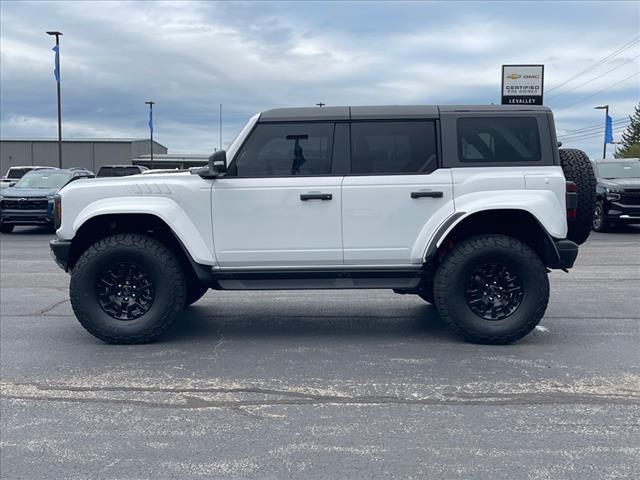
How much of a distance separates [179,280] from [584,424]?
138 inches

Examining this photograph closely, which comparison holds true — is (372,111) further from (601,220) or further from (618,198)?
(601,220)

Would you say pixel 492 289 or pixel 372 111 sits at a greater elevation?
pixel 372 111

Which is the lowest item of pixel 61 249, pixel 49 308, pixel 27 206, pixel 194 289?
pixel 49 308

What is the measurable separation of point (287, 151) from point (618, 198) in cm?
1312

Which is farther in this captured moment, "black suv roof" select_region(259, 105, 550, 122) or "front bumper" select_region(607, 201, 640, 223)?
"front bumper" select_region(607, 201, 640, 223)

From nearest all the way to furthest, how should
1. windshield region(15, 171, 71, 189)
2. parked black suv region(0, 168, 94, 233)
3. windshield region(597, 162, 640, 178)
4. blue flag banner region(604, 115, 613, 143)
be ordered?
windshield region(597, 162, 640, 178) → parked black suv region(0, 168, 94, 233) → windshield region(15, 171, 71, 189) → blue flag banner region(604, 115, 613, 143)

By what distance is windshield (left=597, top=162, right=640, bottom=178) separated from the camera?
1812 cm

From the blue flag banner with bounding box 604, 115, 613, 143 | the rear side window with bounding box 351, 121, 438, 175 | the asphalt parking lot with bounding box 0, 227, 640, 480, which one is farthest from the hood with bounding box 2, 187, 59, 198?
the blue flag banner with bounding box 604, 115, 613, 143

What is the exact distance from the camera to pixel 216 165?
612 centimetres

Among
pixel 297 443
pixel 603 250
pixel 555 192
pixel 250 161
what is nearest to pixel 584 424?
pixel 297 443

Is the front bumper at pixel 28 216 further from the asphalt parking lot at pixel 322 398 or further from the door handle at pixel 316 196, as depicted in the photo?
the door handle at pixel 316 196

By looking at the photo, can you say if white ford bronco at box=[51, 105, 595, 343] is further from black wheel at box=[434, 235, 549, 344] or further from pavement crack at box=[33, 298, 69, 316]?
pavement crack at box=[33, 298, 69, 316]

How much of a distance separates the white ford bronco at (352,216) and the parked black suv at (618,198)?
11.5 meters

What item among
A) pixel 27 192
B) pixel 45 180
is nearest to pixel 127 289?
pixel 27 192
